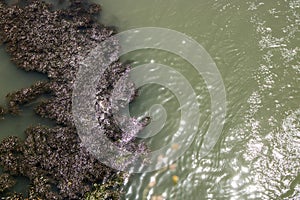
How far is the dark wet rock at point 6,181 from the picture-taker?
7551 millimetres

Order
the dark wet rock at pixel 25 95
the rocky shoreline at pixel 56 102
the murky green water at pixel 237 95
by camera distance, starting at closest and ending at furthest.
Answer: the murky green water at pixel 237 95 → the rocky shoreline at pixel 56 102 → the dark wet rock at pixel 25 95

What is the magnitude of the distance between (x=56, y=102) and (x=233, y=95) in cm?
386

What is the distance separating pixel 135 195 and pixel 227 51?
13.0 ft

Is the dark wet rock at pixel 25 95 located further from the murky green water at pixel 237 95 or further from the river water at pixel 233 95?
the murky green water at pixel 237 95

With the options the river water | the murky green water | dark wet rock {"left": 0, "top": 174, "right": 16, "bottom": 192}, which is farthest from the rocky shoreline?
the murky green water

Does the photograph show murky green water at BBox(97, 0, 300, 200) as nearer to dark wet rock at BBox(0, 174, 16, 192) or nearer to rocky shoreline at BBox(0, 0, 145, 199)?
rocky shoreline at BBox(0, 0, 145, 199)

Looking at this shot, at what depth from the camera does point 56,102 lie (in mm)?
8625

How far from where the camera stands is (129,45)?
9422 mm

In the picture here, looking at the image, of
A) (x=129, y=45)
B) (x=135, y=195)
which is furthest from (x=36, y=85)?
(x=135, y=195)

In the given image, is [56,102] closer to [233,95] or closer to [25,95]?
[25,95]

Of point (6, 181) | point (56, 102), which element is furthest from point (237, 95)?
point (6, 181)

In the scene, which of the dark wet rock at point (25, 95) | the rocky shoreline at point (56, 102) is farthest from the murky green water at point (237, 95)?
the dark wet rock at point (25, 95)

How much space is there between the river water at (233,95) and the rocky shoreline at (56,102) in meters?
0.33

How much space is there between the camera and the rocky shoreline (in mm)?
7641
